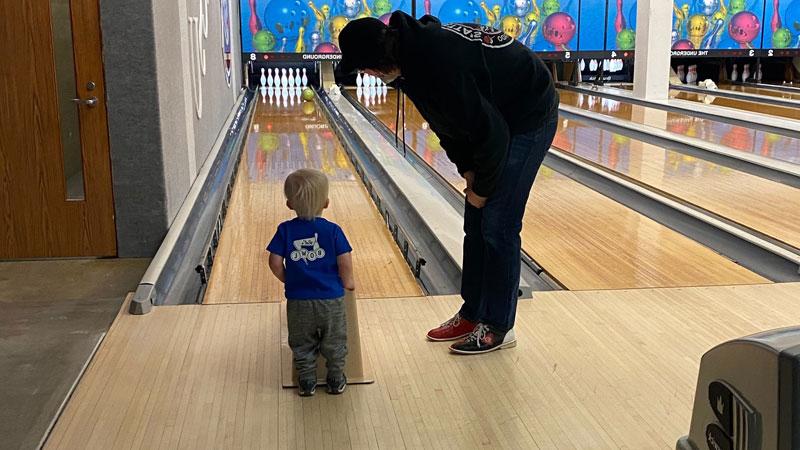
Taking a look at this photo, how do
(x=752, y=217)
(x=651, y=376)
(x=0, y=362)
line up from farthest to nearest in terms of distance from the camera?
(x=752, y=217) < (x=0, y=362) < (x=651, y=376)

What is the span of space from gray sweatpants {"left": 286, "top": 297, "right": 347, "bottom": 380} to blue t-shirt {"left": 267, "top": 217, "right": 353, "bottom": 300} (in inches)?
1.2

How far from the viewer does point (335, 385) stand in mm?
2279

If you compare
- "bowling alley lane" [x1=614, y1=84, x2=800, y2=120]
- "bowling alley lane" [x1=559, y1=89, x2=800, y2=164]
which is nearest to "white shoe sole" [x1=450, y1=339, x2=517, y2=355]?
"bowling alley lane" [x1=559, y1=89, x2=800, y2=164]

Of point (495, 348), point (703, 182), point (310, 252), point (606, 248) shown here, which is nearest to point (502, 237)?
point (495, 348)

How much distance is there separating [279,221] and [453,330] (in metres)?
1.87

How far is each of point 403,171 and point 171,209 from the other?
6.31 ft

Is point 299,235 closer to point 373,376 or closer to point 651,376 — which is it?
point 373,376

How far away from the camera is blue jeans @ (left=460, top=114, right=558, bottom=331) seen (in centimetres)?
238

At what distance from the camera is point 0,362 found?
2545 millimetres

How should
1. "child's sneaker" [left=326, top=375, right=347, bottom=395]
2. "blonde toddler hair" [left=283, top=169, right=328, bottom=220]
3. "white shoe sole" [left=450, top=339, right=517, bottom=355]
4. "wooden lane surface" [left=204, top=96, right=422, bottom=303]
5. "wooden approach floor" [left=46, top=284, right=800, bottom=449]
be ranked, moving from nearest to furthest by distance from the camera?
1. "wooden approach floor" [left=46, top=284, right=800, bottom=449]
2. "blonde toddler hair" [left=283, top=169, right=328, bottom=220]
3. "child's sneaker" [left=326, top=375, right=347, bottom=395]
4. "white shoe sole" [left=450, top=339, right=517, bottom=355]
5. "wooden lane surface" [left=204, top=96, right=422, bottom=303]

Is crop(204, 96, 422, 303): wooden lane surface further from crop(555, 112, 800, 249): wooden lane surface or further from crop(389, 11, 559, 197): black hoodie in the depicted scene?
crop(555, 112, 800, 249): wooden lane surface

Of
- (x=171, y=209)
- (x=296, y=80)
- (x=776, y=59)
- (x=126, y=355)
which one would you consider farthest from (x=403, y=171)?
(x=776, y=59)

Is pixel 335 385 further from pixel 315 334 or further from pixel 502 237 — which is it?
pixel 502 237

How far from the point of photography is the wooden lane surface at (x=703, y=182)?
4184mm
